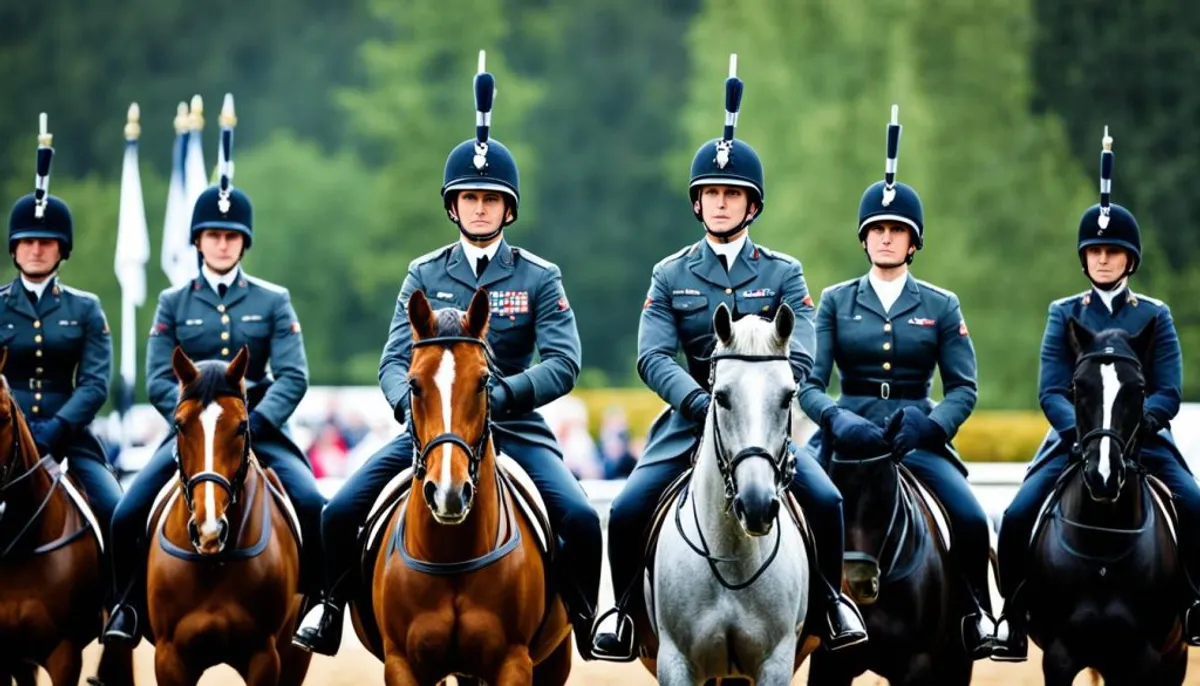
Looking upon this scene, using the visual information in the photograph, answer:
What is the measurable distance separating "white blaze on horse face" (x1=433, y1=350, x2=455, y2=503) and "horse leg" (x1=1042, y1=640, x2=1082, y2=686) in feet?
12.8

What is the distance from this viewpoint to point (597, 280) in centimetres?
5125

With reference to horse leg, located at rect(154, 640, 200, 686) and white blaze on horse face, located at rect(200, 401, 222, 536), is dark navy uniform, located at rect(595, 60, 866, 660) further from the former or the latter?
horse leg, located at rect(154, 640, 200, 686)

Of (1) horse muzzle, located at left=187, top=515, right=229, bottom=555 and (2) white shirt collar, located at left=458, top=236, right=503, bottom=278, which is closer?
(1) horse muzzle, located at left=187, top=515, right=229, bottom=555

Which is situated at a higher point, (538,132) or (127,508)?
(538,132)

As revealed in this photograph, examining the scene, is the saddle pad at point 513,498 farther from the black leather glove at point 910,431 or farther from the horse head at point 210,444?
the black leather glove at point 910,431

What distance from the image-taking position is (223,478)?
9.47 metres

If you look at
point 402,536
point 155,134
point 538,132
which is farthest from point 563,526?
point 155,134

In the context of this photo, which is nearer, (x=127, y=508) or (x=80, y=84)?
(x=127, y=508)

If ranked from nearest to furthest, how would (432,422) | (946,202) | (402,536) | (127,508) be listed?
(432,422), (402,536), (127,508), (946,202)

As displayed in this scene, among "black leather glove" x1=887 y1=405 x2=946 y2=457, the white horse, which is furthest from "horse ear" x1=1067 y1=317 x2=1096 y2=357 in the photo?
the white horse

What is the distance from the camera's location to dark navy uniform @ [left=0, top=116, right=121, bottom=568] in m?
11.3

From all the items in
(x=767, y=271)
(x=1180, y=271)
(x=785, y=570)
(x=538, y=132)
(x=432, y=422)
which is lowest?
(x=785, y=570)

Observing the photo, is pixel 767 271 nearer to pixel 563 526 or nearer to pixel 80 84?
pixel 563 526

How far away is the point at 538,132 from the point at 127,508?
4432cm
